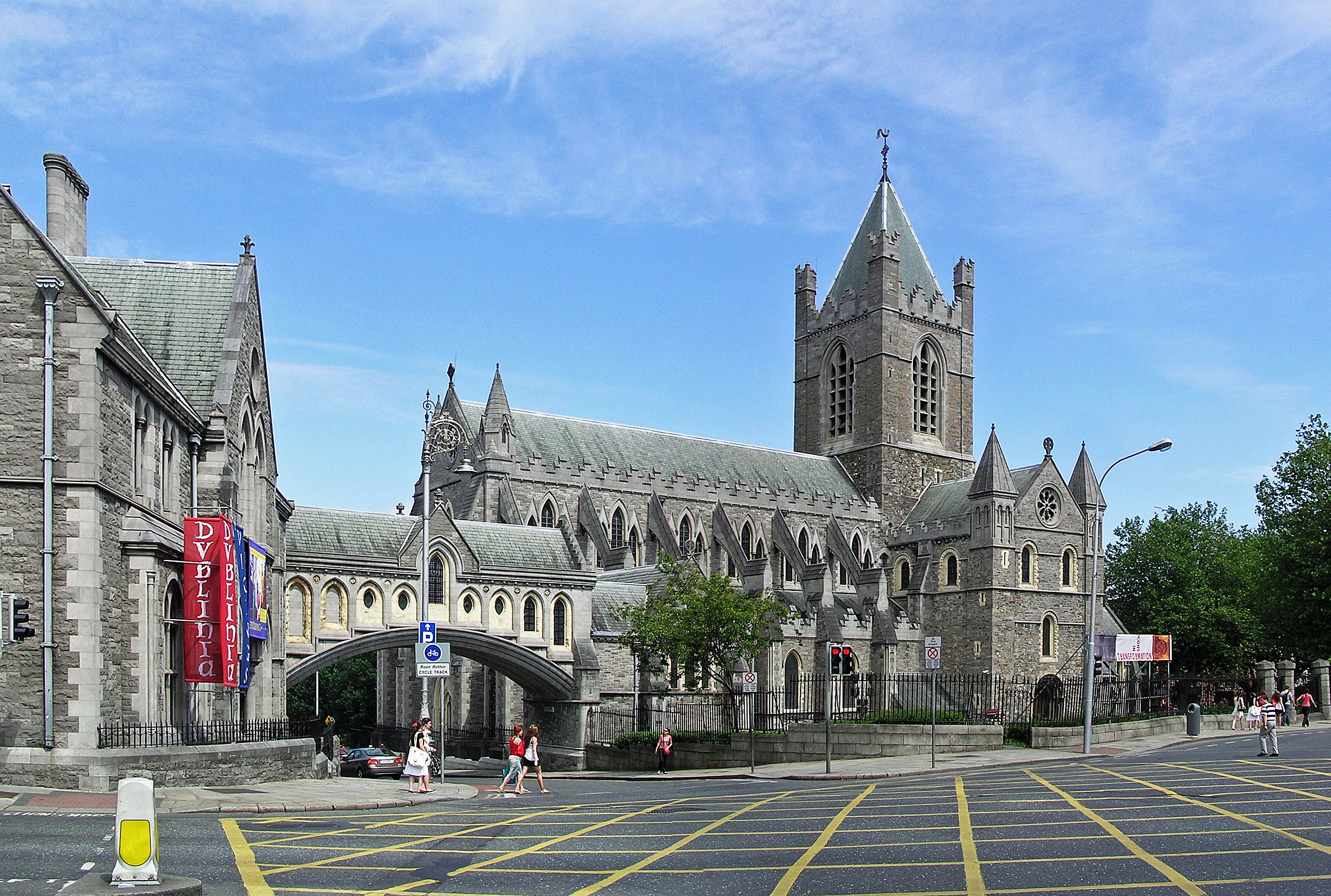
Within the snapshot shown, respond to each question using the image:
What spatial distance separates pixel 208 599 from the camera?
23.7 m

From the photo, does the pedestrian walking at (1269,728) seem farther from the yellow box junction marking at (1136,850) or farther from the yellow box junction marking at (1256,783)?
the yellow box junction marking at (1136,850)

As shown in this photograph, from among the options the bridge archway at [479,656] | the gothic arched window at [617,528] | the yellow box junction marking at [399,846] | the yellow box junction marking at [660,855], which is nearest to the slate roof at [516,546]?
the bridge archway at [479,656]

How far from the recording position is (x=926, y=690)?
5538 cm

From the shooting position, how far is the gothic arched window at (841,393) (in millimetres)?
73250

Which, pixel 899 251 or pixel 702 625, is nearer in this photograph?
pixel 702 625

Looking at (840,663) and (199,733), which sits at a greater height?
(840,663)

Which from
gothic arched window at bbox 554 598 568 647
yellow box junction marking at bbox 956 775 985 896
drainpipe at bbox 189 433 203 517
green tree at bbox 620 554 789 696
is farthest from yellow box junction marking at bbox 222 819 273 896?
gothic arched window at bbox 554 598 568 647

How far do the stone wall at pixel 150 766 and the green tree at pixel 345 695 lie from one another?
59.9 m

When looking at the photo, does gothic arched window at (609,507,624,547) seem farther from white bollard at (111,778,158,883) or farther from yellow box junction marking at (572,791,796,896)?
white bollard at (111,778,158,883)

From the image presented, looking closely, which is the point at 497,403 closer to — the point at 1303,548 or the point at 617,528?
the point at 617,528

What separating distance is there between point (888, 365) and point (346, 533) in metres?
37.3

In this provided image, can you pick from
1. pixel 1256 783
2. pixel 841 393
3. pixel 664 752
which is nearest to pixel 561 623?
pixel 664 752

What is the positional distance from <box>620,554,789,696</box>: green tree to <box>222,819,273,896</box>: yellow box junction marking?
26.5 m

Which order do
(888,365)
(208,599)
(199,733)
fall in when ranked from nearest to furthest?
1. (199,733)
2. (208,599)
3. (888,365)
